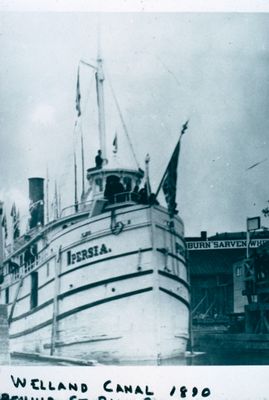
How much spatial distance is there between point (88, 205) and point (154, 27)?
5.15ft

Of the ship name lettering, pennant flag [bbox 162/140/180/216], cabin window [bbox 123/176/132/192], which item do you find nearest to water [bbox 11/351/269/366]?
the ship name lettering

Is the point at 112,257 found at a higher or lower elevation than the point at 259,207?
lower

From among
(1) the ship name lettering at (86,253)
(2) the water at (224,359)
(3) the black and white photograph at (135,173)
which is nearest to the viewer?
(2) the water at (224,359)

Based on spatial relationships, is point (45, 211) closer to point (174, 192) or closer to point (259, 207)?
point (174, 192)

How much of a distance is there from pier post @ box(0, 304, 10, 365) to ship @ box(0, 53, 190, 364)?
0.15ft

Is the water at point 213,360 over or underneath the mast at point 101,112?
underneath

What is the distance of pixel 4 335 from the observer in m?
5.56

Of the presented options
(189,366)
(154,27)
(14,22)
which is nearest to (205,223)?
(189,366)

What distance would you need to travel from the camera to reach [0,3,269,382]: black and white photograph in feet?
17.5

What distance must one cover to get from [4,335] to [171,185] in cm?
190

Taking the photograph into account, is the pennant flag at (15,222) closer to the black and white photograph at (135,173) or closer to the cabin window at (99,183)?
the black and white photograph at (135,173)

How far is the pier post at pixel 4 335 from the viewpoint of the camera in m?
5.35

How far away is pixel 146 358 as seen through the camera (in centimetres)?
521

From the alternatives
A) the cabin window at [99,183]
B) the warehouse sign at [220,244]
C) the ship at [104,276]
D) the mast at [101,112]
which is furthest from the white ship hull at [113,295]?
the mast at [101,112]
